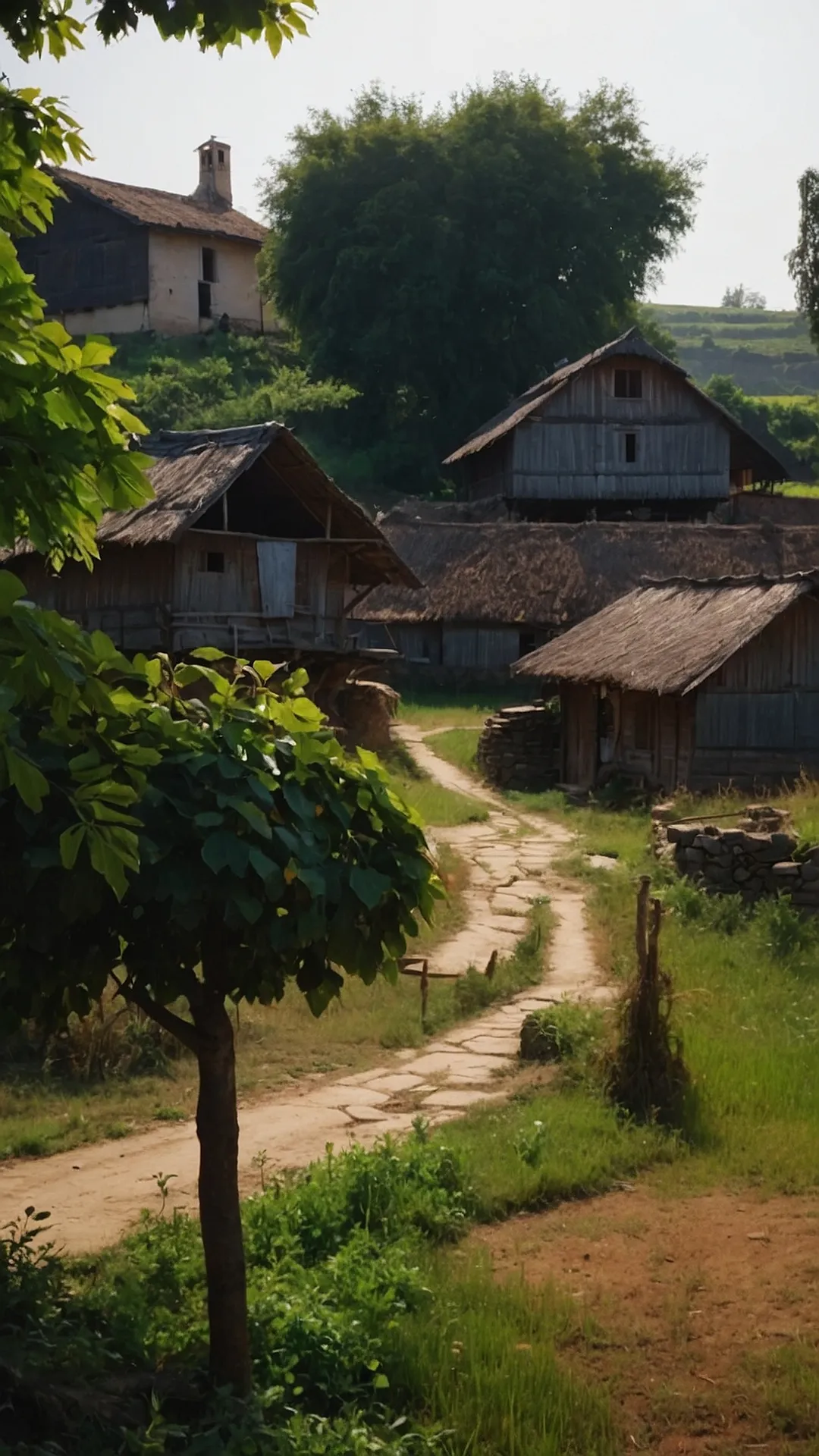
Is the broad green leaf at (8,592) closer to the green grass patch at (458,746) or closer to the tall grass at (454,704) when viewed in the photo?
the green grass patch at (458,746)

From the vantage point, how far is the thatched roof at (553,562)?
1328 inches

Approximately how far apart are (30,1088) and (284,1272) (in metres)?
3.30

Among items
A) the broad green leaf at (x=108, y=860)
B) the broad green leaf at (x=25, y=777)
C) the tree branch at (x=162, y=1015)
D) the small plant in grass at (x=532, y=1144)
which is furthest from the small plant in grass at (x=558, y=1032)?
the broad green leaf at (x=25, y=777)

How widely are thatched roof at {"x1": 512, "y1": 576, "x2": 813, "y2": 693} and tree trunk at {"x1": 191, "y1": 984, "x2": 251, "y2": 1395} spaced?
1476cm

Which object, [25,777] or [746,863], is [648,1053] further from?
[25,777]

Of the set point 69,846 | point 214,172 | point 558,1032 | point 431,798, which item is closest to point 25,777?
point 69,846

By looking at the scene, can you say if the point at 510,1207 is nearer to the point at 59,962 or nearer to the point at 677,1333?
the point at 677,1333

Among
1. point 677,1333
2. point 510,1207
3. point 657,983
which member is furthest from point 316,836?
point 657,983

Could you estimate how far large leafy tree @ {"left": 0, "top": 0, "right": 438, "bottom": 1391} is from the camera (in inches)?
163

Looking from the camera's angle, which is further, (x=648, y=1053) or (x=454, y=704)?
(x=454, y=704)

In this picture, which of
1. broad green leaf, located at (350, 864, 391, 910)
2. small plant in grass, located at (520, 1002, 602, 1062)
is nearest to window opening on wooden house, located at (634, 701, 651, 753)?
small plant in grass, located at (520, 1002, 602, 1062)

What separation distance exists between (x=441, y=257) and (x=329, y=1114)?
41397 millimetres

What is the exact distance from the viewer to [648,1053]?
8773 millimetres

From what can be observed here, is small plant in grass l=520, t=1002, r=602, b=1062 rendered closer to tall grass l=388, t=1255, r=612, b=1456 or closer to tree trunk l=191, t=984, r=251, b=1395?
tall grass l=388, t=1255, r=612, b=1456
